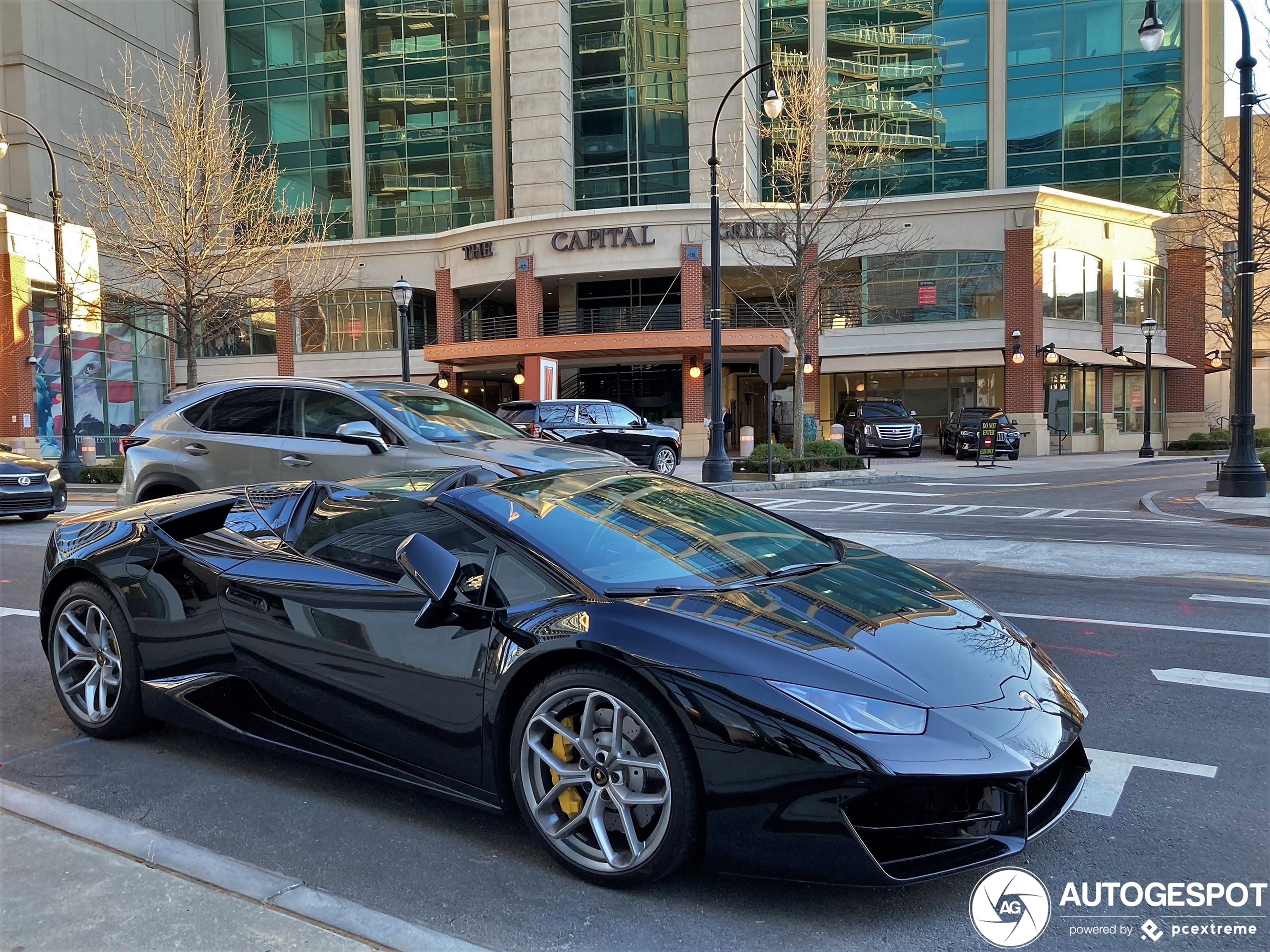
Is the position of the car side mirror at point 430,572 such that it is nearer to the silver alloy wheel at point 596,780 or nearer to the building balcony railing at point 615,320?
the silver alloy wheel at point 596,780

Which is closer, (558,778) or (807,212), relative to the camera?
(558,778)

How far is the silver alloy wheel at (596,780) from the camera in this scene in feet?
9.07

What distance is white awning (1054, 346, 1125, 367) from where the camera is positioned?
3659cm

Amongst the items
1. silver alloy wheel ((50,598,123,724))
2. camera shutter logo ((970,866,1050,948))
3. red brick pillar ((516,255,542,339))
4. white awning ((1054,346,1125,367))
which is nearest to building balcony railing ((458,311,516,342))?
red brick pillar ((516,255,542,339))

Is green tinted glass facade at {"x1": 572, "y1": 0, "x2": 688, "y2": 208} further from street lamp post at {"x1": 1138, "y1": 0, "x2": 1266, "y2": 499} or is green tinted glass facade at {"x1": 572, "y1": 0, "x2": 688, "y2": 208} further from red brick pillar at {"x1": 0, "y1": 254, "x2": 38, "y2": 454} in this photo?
street lamp post at {"x1": 1138, "y1": 0, "x2": 1266, "y2": 499}

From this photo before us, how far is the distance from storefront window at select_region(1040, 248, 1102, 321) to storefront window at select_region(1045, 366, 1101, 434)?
2.29 meters

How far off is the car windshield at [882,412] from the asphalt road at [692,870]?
27.9 m

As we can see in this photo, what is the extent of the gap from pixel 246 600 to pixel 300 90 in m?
46.7

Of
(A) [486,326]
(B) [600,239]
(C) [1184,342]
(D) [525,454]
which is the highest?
(B) [600,239]

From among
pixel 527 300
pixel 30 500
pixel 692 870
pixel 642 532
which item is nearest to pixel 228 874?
pixel 692 870

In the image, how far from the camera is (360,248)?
41250 millimetres

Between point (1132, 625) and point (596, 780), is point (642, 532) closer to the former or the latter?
point (596, 780)

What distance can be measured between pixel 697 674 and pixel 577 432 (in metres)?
17.6

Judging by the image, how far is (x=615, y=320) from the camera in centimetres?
3897
